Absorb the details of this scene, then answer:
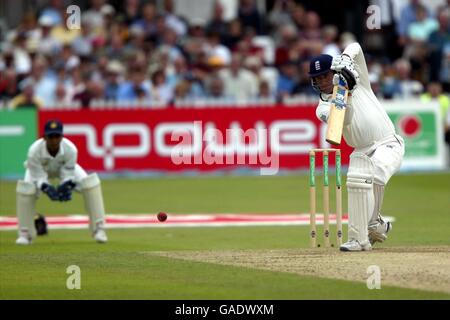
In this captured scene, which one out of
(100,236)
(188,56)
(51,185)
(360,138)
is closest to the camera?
(360,138)

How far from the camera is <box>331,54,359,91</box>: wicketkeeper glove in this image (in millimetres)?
11789

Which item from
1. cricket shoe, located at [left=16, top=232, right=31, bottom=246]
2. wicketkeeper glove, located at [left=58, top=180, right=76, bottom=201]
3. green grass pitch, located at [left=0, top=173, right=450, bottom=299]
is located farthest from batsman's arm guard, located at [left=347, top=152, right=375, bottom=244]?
cricket shoe, located at [left=16, top=232, right=31, bottom=246]

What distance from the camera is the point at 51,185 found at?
15.3 meters

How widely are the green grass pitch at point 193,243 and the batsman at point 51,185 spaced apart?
11.9 inches

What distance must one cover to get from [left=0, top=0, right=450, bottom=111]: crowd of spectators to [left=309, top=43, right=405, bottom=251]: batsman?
39.4 feet

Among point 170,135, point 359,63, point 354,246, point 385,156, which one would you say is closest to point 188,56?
point 170,135

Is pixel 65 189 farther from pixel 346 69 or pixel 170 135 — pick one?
pixel 170 135

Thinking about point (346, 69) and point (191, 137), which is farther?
point (191, 137)

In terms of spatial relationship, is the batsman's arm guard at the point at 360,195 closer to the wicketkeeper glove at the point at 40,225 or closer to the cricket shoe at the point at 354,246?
the cricket shoe at the point at 354,246

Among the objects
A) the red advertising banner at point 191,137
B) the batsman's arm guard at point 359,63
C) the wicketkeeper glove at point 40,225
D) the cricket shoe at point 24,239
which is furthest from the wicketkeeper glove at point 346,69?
the red advertising banner at point 191,137

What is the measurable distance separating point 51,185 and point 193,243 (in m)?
1.90

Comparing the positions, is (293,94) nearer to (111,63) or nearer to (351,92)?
(111,63)

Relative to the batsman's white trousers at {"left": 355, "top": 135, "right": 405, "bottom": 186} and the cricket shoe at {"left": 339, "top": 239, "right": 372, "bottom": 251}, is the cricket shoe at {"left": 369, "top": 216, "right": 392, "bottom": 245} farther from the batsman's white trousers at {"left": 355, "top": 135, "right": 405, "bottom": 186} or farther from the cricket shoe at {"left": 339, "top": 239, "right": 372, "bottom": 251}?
the batsman's white trousers at {"left": 355, "top": 135, "right": 405, "bottom": 186}
